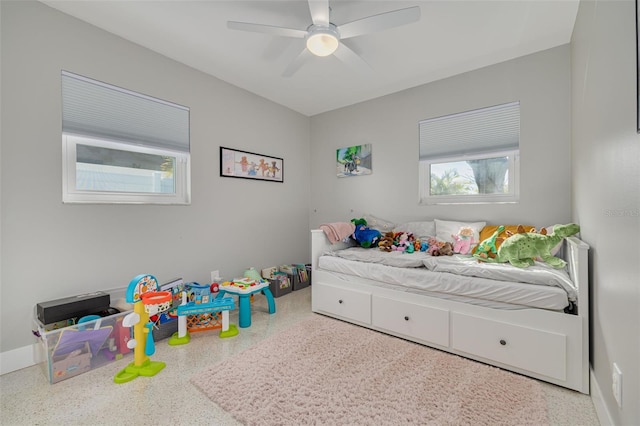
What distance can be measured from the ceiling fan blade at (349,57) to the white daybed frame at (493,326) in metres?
1.78

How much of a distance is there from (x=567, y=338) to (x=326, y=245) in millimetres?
1895

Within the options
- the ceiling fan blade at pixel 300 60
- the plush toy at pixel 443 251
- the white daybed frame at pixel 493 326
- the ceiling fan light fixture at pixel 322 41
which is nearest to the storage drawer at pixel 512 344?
the white daybed frame at pixel 493 326

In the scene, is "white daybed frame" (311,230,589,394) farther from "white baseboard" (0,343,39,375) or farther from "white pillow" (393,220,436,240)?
"white baseboard" (0,343,39,375)

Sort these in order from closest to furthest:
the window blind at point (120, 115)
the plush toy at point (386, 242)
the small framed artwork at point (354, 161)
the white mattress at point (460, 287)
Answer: the white mattress at point (460, 287) < the window blind at point (120, 115) < the plush toy at point (386, 242) < the small framed artwork at point (354, 161)

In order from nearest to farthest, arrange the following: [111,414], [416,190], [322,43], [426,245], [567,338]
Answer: [111,414] < [567,338] < [322,43] < [426,245] < [416,190]

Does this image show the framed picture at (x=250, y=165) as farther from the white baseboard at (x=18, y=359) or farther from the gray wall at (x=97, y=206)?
the white baseboard at (x=18, y=359)

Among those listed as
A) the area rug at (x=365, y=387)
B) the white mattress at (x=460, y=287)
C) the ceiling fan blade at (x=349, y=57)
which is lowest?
the area rug at (x=365, y=387)

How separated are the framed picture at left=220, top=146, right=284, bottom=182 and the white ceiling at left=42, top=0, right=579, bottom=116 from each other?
787 mm

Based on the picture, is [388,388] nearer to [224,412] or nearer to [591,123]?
[224,412]

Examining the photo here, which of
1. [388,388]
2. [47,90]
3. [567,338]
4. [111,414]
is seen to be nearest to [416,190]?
[567,338]

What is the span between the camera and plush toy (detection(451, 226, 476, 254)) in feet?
8.00

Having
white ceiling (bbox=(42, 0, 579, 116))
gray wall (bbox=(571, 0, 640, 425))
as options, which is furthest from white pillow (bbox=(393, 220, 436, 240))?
white ceiling (bbox=(42, 0, 579, 116))

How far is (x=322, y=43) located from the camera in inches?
73.7

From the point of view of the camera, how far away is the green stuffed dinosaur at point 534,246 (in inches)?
70.4
